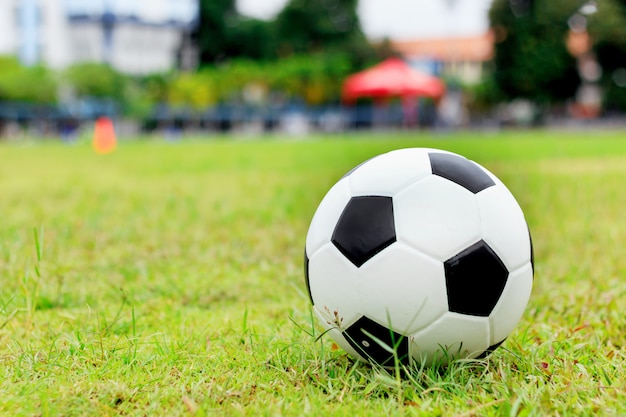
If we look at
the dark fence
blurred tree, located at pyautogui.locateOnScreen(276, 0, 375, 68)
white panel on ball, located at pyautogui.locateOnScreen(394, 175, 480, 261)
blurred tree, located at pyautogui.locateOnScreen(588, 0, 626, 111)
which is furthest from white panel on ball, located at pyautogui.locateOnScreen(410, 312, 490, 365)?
blurred tree, located at pyautogui.locateOnScreen(276, 0, 375, 68)

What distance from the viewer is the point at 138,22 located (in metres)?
42.8

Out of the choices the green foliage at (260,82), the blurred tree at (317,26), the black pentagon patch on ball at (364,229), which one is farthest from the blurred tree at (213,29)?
the black pentagon patch on ball at (364,229)

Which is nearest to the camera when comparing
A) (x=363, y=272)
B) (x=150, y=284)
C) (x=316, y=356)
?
(x=363, y=272)

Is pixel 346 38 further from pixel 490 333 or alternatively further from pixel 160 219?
pixel 490 333

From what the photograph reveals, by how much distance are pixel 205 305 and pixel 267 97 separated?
120 feet

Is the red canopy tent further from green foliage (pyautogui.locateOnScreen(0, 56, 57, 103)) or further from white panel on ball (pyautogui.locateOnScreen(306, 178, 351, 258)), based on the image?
white panel on ball (pyautogui.locateOnScreen(306, 178, 351, 258))

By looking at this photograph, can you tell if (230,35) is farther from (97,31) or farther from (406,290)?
(406,290)

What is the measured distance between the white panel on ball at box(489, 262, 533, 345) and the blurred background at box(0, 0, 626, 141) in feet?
91.5

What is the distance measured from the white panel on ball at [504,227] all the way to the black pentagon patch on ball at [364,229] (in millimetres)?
289

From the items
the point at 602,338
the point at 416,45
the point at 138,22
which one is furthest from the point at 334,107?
the point at 416,45

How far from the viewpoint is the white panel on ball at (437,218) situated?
1.89 meters

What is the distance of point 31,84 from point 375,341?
3438cm

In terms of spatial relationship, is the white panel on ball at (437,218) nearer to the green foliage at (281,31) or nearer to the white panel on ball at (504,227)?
the white panel on ball at (504,227)

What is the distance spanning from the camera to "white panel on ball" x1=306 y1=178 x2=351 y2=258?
207cm
